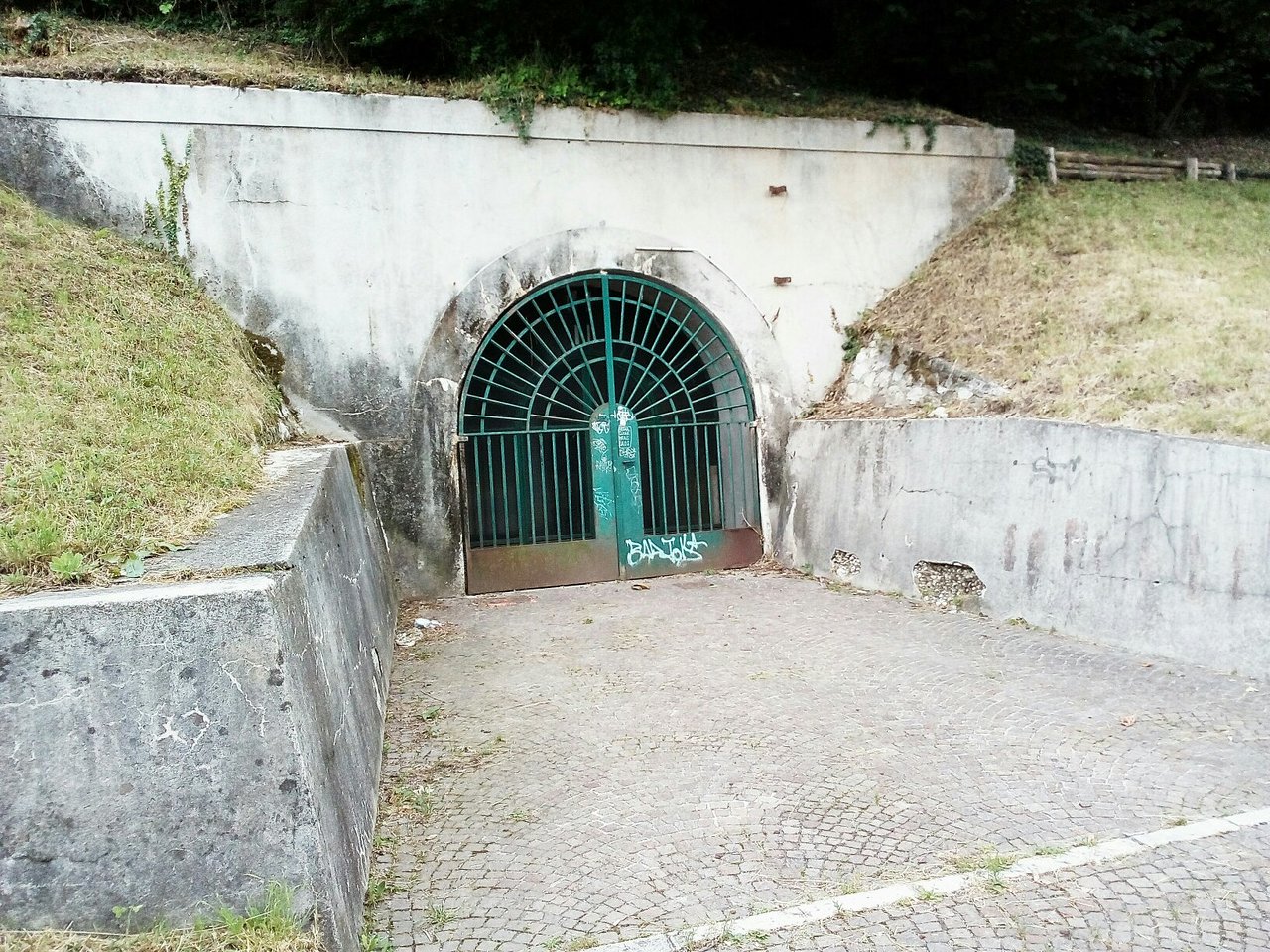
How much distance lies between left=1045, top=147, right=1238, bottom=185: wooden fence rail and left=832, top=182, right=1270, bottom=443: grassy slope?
27 centimetres

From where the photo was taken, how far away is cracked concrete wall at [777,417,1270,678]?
5898mm

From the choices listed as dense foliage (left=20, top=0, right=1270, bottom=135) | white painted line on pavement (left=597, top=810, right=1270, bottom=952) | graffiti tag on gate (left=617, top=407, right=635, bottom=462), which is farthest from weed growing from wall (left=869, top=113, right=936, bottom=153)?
white painted line on pavement (left=597, top=810, right=1270, bottom=952)

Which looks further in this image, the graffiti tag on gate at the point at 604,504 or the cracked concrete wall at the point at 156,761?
the graffiti tag on gate at the point at 604,504

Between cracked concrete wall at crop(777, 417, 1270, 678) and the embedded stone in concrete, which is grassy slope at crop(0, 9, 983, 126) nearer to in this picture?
the embedded stone in concrete

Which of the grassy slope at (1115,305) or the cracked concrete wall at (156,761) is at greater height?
the grassy slope at (1115,305)

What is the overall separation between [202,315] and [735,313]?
4863 millimetres

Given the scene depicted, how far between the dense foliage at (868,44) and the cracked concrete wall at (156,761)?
7.19m

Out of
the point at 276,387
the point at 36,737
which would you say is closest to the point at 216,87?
the point at 276,387

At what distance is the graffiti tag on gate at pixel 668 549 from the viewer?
9359mm

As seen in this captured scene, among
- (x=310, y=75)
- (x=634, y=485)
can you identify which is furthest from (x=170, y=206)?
(x=634, y=485)

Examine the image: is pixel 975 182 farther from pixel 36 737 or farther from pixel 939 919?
pixel 36 737

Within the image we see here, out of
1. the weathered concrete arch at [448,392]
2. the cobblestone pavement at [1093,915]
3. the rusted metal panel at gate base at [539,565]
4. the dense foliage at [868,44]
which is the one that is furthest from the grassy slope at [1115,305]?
the rusted metal panel at gate base at [539,565]

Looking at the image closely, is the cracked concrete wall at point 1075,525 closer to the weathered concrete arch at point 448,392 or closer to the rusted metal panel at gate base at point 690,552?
the rusted metal panel at gate base at point 690,552

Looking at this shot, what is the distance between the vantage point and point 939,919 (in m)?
3.45
